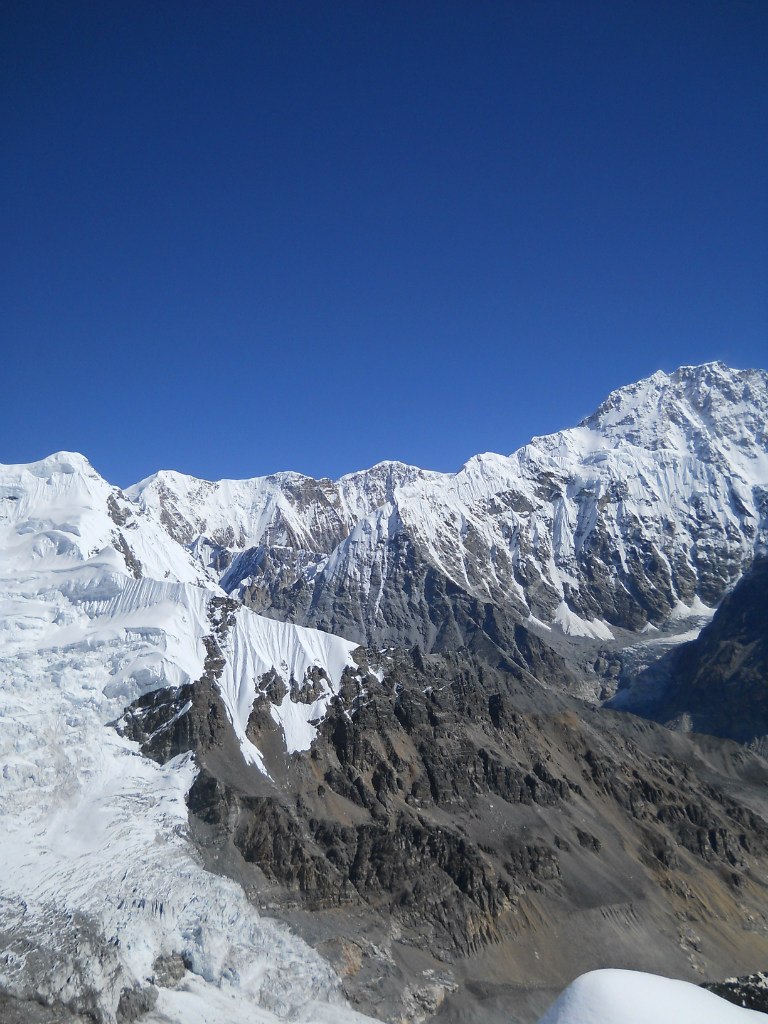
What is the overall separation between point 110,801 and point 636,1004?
63.5 m

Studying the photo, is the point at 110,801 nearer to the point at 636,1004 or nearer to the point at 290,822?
the point at 290,822

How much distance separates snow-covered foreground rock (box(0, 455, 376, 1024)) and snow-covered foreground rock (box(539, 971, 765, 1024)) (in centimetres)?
3138

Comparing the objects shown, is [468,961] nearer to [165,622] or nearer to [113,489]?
[165,622]

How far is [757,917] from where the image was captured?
323ft

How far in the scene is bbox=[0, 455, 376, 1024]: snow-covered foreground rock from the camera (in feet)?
201

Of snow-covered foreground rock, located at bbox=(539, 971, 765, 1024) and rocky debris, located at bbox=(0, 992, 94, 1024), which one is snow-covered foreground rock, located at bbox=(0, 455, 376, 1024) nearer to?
rocky debris, located at bbox=(0, 992, 94, 1024)

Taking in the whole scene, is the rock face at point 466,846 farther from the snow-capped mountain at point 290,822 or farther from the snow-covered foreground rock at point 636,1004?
the snow-covered foreground rock at point 636,1004

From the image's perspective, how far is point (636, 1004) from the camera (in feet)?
135

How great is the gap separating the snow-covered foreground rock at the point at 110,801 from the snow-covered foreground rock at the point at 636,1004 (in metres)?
31.4

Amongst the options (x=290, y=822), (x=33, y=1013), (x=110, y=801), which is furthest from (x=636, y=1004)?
(x=110, y=801)

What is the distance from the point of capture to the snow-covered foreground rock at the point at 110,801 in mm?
61219

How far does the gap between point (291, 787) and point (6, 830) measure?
34.9 m

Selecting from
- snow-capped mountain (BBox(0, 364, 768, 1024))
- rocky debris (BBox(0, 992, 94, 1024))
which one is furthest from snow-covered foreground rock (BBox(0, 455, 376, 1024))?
rocky debris (BBox(0, 992, 94, 1024))

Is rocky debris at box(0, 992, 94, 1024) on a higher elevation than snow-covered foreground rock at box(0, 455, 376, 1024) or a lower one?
lower
